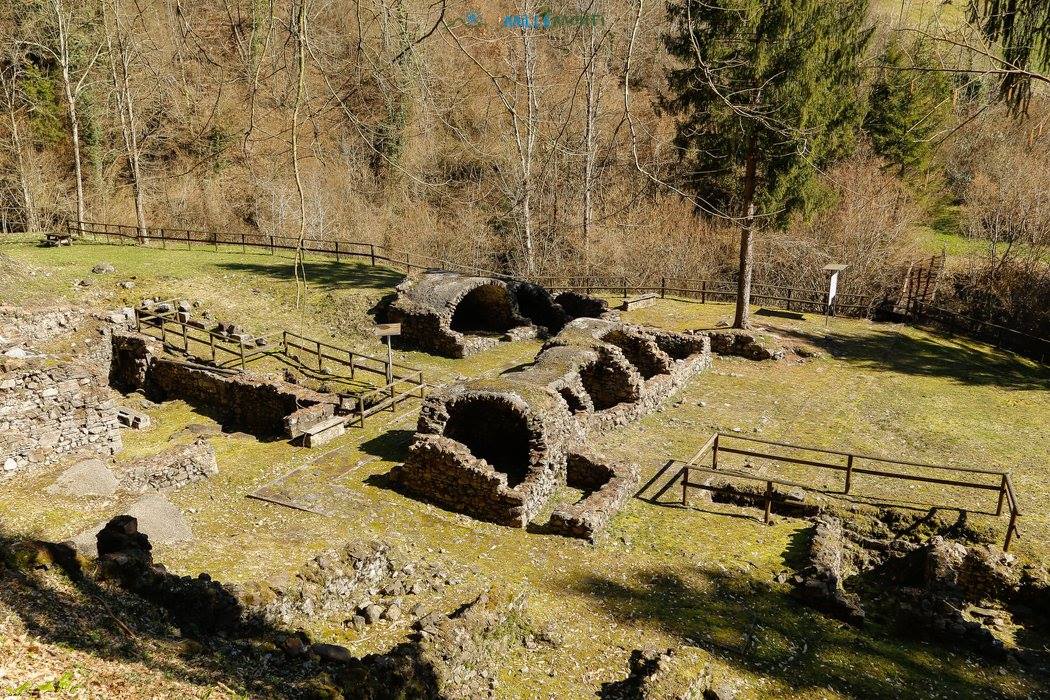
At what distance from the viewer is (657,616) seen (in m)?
9.00

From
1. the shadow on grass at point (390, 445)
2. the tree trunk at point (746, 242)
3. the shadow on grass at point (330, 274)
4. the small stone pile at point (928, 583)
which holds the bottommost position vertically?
the small stone pile at point (928, 583)

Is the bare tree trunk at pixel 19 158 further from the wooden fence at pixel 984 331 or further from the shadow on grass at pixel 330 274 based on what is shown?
the wooden fence at pixel 984 331

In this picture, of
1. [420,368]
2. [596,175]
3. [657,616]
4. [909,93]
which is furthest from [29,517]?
[909,93]

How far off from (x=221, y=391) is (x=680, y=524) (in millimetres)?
11685

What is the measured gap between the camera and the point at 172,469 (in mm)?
12180

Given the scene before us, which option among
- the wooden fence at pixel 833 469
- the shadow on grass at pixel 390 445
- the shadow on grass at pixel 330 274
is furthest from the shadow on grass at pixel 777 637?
the shadow on grass at pixel 330 274

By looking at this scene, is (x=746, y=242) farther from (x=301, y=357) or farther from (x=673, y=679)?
(x=673, y=679)

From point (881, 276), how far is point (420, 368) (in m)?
23.2

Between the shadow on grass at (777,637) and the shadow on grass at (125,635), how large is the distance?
15.3ft

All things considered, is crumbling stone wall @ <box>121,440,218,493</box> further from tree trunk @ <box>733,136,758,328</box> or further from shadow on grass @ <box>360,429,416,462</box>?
tree trunk @ <box>733,136,758,328</box>

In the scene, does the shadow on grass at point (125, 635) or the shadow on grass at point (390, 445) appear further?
the shadow on grass at point (390, 445)

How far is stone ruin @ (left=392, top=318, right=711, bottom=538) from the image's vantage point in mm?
11625

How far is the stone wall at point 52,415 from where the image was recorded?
12.6 m

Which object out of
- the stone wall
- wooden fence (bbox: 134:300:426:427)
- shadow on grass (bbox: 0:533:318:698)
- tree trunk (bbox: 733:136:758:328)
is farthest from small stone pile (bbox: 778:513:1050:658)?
the stone wall
